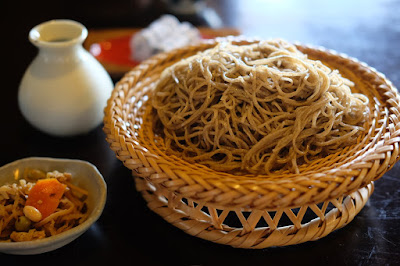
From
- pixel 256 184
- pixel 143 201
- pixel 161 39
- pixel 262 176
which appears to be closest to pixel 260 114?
pixel 262 176

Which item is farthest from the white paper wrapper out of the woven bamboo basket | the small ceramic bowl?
the small ceramic bowl

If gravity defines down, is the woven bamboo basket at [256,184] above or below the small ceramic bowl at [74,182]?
above

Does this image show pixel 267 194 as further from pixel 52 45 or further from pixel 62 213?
pixel 52 45

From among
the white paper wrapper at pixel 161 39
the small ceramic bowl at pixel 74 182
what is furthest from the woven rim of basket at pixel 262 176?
the white paper wrapper at pixel 161 39

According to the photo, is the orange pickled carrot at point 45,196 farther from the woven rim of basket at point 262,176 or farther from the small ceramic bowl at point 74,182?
the woven rim of basket at point 262,176

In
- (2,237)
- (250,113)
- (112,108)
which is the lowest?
(2,237)

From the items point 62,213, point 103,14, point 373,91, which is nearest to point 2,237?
point 62,213
